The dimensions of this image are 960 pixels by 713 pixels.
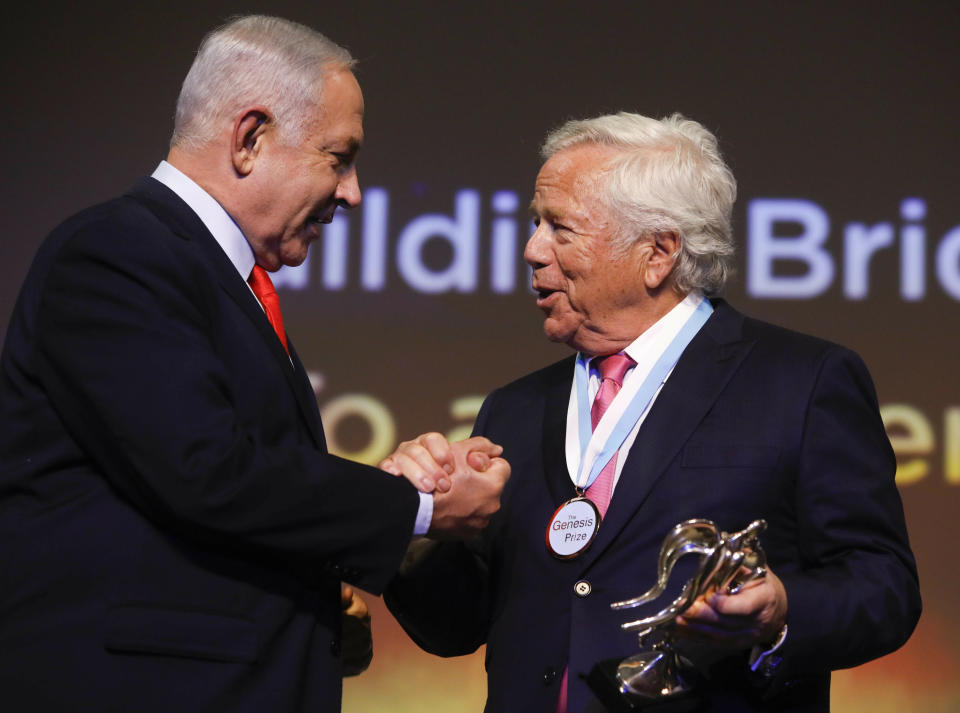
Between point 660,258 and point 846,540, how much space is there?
71cm

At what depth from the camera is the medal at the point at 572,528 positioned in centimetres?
211

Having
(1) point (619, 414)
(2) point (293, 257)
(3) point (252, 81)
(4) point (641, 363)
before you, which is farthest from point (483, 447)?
(3) point (252, 81)

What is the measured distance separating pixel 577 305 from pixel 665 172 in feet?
1.07

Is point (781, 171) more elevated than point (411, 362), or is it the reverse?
point (781, 171)

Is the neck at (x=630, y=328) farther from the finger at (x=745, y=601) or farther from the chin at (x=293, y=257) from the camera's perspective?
the finger at (x=745, y=601)

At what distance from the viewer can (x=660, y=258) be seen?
2.42 metres

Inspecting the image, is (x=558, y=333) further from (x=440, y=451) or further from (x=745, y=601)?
(x=745, y=601)

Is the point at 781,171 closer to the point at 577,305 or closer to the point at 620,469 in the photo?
the point at 577,305

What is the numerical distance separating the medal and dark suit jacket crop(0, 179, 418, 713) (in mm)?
396

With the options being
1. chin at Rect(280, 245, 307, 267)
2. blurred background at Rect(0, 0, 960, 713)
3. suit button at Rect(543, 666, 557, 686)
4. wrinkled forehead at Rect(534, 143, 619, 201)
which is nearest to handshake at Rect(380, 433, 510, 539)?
suit button at Rect(543, 666, 557, 686)

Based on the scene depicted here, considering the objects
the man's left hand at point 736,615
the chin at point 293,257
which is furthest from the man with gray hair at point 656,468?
the chin at point 293,257

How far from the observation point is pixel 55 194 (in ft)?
13.8

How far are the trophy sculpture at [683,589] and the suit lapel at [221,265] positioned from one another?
64 cm

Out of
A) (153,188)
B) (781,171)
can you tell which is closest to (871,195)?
(781,171)
